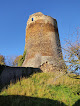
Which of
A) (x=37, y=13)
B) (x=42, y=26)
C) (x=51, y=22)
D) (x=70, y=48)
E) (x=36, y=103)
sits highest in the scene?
(x=37, y=13)

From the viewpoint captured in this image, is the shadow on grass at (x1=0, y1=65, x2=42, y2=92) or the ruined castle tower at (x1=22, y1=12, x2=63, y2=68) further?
the ruined castle tower at (x1=22, y1=12, x2=63, y2=68)

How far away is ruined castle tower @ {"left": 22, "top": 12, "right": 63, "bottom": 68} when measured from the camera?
11.6m

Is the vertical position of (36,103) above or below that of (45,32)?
below

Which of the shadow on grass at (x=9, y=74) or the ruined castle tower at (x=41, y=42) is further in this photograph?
the ruined castle tower at (x=41, y=42)

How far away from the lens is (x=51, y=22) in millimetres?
14094

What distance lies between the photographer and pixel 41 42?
41.2 ft

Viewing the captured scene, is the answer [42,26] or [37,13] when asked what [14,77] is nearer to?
[42,26]

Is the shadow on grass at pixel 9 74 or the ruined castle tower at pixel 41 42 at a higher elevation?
the ruined castle tower at pixel 41 42

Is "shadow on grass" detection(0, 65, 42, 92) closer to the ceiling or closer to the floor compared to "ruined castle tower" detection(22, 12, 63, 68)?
closer to the floor

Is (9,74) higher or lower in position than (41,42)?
lower

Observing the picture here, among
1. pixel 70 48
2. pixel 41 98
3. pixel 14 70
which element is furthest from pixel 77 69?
pixel 14 70

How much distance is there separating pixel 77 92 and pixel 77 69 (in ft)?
6.72

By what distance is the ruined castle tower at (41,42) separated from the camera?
11644mm

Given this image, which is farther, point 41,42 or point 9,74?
point 41,42
